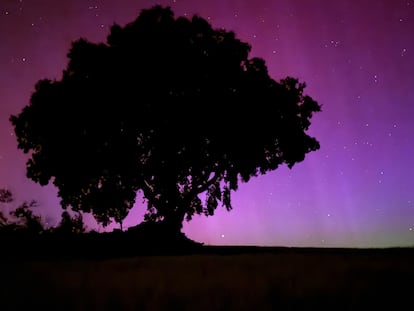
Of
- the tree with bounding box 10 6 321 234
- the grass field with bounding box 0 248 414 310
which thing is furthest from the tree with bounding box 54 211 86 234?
the grass field with bounding box 0 248 414 310

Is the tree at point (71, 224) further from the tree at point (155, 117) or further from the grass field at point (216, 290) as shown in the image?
the grass field at point (216, 290)

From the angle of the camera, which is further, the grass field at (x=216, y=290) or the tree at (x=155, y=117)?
the tree at (x=155, y=117)

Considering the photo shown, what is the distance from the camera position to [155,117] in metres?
25.4

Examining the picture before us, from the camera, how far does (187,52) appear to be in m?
25.4

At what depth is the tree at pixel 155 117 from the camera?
2503 centimetres

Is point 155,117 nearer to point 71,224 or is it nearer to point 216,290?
point 71,224

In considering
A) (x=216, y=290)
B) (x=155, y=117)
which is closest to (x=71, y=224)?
(x=155, y=117)

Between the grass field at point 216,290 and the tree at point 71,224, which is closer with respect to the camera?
the grass field at point 216,290

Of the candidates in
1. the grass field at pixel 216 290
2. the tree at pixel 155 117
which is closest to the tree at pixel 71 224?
the tree at pixel 155 117

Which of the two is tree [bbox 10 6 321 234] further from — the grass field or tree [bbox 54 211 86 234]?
the grass field

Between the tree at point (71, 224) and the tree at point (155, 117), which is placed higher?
the tree at point (155, 117)

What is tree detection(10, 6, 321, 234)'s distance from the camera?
25031mm

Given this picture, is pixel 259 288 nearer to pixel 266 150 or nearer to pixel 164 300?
pixel 164 300

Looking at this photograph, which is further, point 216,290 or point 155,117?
point 155,117
